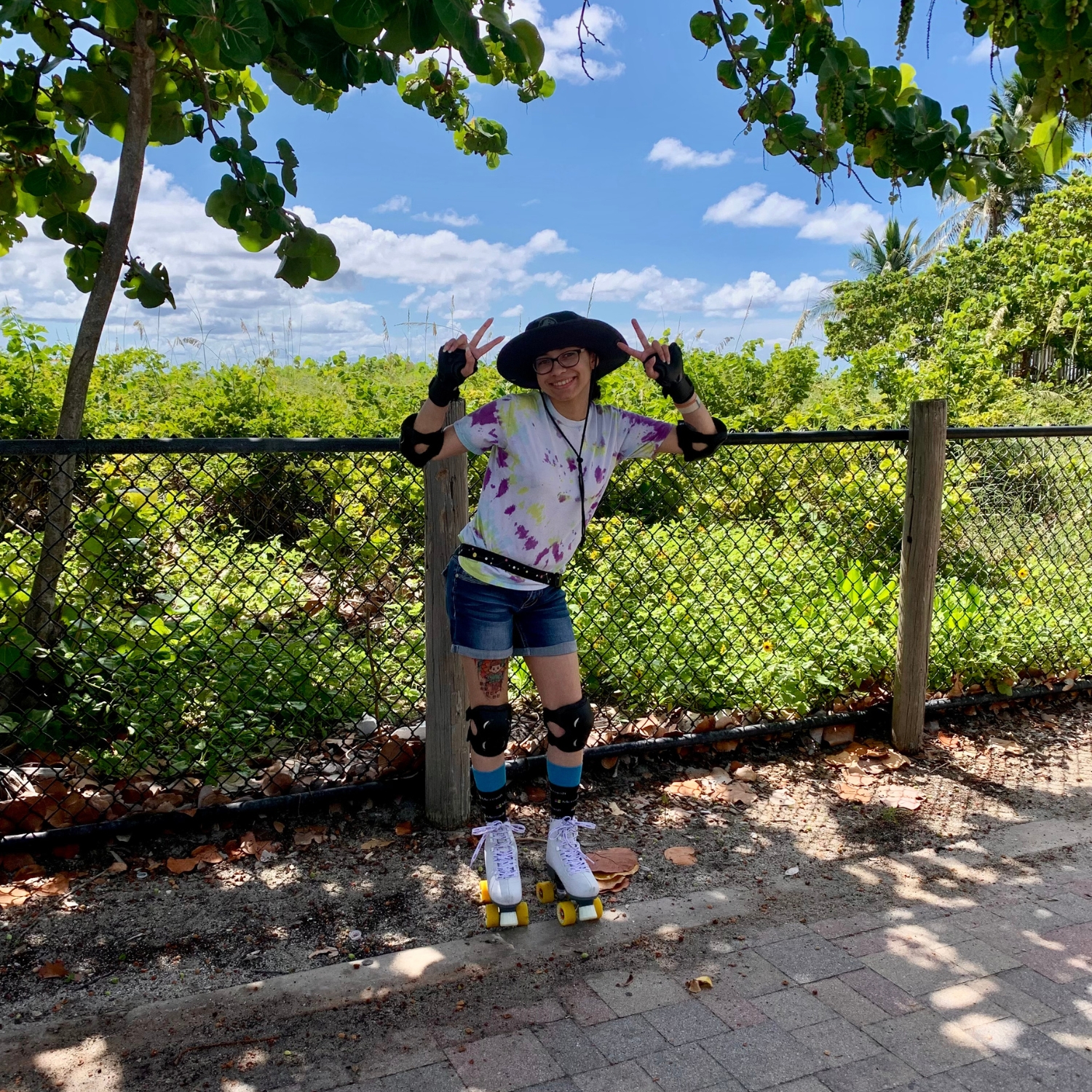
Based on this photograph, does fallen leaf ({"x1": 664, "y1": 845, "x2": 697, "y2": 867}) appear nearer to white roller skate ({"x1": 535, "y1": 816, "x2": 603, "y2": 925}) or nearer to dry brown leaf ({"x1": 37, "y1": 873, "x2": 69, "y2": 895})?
white roller skate ({"x1": 535, "y1": 816, "x2": 603, "y2": 925})

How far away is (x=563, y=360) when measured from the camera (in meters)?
2.89

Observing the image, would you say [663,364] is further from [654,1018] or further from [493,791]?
[654,1018]

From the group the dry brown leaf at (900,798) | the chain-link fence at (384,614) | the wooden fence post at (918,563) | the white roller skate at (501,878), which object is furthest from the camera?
the wooden fence post at (918,563)

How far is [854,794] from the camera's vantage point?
405 cm

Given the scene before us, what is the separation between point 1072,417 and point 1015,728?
27.5 feet

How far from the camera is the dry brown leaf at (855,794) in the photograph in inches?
157

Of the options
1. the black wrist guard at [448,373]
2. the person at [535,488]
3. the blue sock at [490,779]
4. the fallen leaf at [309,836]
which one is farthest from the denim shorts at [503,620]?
the fallen leaf at [309,836]

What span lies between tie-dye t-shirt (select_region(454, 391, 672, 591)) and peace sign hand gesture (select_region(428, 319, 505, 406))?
0.15 m

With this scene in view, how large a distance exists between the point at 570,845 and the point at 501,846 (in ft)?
0.81

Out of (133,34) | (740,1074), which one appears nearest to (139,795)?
(740,1074)

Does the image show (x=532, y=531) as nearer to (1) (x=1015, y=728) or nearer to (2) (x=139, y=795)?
(2) (x=139, y=795)

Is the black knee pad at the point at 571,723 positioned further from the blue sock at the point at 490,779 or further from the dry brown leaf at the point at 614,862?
the dry brown leaf at the point at 614,862

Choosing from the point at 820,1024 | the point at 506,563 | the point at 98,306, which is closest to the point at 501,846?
the point at 506,563

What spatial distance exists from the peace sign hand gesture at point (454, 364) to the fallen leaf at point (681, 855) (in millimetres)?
1944
